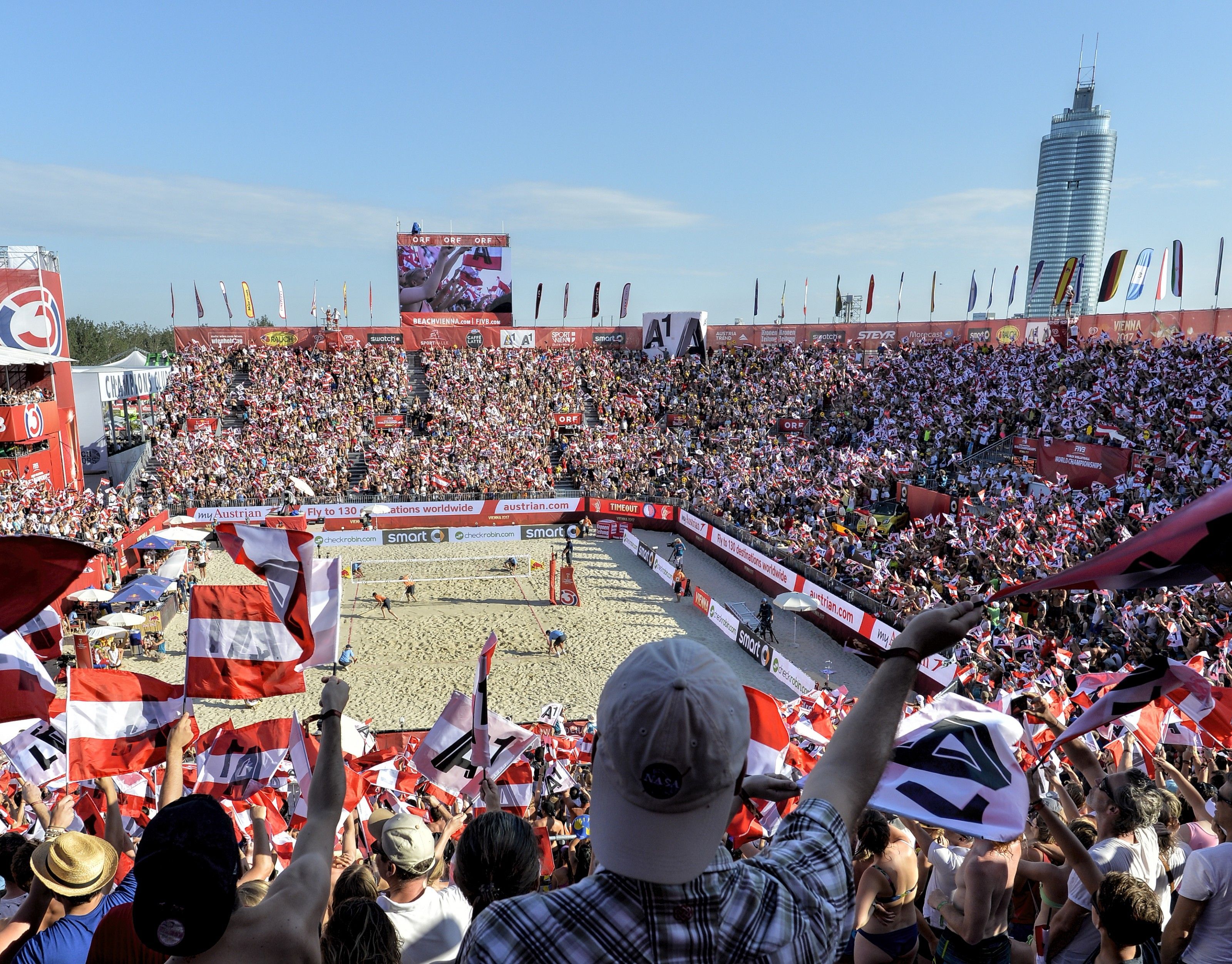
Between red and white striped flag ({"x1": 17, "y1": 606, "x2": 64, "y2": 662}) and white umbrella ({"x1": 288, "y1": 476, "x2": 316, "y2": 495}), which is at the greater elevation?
red and white striped flag ({"x1": 17, "y1": 606, "x2": 64, "y2": 662})

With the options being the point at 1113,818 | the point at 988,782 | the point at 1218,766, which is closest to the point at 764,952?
the point at 988,782

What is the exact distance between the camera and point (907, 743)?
4695 mm

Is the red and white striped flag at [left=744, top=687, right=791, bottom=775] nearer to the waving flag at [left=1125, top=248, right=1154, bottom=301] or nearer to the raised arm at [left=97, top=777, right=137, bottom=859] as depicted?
the raised arm at [left=97, top=777, right=137, bottom=859]

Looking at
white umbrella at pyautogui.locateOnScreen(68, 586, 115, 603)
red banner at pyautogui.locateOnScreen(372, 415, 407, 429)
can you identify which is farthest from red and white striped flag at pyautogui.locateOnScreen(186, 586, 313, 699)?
red banner at pyautogui.locateOnScreen(372, 415, 407, 429)

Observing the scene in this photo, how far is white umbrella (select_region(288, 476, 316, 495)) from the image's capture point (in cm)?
3334

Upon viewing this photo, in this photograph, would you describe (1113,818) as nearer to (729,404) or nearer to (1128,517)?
(1128,517)

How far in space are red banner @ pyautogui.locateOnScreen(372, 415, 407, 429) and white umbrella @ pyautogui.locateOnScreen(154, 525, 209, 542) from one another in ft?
54.9

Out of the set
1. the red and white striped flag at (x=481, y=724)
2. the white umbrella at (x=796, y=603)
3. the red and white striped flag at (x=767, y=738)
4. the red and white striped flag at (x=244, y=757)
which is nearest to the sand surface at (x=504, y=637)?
the white umbrella at (x=796, y=603)

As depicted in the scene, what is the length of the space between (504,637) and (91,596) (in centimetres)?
972

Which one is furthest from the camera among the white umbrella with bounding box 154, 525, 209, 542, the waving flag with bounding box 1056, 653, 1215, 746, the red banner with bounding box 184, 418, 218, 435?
the red banner with bounding box 184, 418, 218, 435

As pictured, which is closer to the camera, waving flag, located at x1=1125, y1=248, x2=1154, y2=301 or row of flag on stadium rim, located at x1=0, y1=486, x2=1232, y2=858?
row of flag on stadium rim, located at x1=0, y1=486, x2=1232, y2=858

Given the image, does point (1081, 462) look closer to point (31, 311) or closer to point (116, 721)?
point (116, 721)

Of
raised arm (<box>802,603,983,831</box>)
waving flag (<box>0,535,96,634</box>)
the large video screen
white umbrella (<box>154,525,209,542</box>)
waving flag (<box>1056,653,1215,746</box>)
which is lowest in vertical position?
white umbrella (<box>154,525,209,542</box>)

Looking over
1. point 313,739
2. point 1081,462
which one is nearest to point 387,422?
point 1081,462
